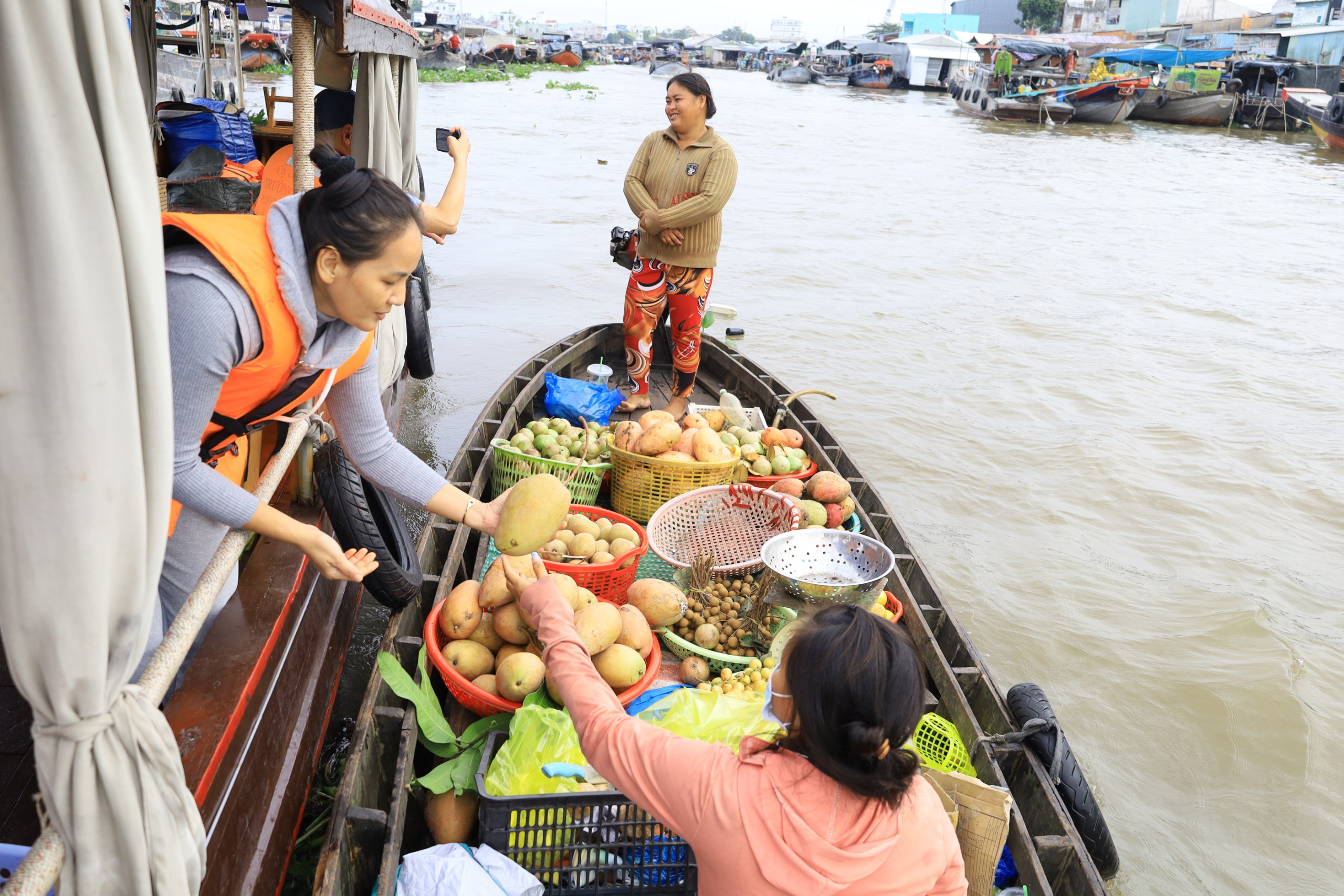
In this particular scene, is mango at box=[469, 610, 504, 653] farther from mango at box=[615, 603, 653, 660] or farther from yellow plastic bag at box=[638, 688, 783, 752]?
yellow plastic bag at box=[638, 688, 783, 752]

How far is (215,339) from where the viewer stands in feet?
5.81

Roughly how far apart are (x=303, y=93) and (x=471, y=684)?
221 cm

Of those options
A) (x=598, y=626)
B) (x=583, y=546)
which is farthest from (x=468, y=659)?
(x=583, y=546)

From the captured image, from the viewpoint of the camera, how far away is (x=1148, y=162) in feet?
76.2

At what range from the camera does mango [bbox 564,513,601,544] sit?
10.5ft

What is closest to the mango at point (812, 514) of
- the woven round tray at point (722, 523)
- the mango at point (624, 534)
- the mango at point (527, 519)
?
A: the woven round tray at point (722, 523)

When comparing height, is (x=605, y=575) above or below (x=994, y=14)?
below

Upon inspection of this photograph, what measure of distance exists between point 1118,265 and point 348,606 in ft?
41.8

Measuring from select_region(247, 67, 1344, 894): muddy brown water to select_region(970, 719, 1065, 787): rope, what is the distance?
161cm

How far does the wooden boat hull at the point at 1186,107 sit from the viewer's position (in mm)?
33000

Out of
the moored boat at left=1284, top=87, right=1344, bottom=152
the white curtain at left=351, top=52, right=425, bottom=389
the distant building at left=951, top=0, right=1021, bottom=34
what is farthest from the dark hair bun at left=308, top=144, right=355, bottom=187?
the distant building at left=951, top=0, right=1021, bottom=34

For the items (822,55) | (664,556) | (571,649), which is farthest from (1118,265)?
(822,55)

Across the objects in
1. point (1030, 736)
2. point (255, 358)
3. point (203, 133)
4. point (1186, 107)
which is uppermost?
point (1186, 107)

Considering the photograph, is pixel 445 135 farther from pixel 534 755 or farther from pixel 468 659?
pixel 534 755
